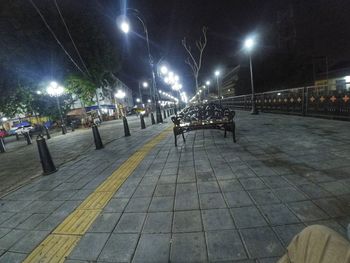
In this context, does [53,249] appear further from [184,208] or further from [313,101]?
[313,101]

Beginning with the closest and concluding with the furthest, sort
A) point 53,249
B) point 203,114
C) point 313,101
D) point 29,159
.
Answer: point 53,249, point 203,114, point 29,159, point 313,101

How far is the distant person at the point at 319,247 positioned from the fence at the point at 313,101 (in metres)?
8.59

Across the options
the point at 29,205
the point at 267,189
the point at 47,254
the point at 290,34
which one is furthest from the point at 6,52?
the point at 290,34

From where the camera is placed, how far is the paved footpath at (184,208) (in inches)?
87.4

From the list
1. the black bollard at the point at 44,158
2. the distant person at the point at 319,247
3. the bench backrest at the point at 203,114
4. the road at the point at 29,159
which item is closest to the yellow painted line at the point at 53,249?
the distant person at the point at 319,247

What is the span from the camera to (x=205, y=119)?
278 inches

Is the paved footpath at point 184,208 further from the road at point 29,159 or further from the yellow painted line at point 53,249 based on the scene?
the road at point 29,159

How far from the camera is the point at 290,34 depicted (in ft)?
151

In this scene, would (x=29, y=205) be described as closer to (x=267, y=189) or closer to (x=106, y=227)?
(x=106, y=227)

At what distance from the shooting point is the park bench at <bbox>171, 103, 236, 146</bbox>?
648 cm

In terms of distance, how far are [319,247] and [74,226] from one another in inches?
110

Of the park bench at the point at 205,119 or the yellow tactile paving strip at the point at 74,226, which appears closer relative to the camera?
the yellow tactile paving strip at the point at 74,226

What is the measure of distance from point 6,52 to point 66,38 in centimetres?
488

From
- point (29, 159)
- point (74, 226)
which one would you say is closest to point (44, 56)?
point (29, 159)
